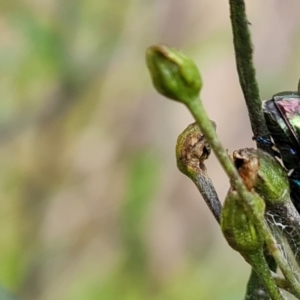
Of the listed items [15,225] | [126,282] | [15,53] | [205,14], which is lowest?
[126,282]

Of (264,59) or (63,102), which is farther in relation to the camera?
(264,59)

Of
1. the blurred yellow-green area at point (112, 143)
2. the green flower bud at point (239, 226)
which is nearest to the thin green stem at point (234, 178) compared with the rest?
the green flower bud at point (239, 226)

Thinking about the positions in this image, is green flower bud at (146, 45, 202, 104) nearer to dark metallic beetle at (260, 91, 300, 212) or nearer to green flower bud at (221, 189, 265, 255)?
green flower bud at (221, 189, 265, 255)

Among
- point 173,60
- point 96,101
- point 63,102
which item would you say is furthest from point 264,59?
point 173,60

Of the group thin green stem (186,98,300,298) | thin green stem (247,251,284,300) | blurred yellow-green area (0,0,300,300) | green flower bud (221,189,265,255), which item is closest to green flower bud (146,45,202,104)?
thin green stem (186,98,300,298)

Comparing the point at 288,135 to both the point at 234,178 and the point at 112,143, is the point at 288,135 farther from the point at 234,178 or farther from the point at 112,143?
the point at 112,143

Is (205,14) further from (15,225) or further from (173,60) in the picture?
(173,60)

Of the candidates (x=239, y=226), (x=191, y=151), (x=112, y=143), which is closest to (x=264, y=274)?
(x=239, y=226)
